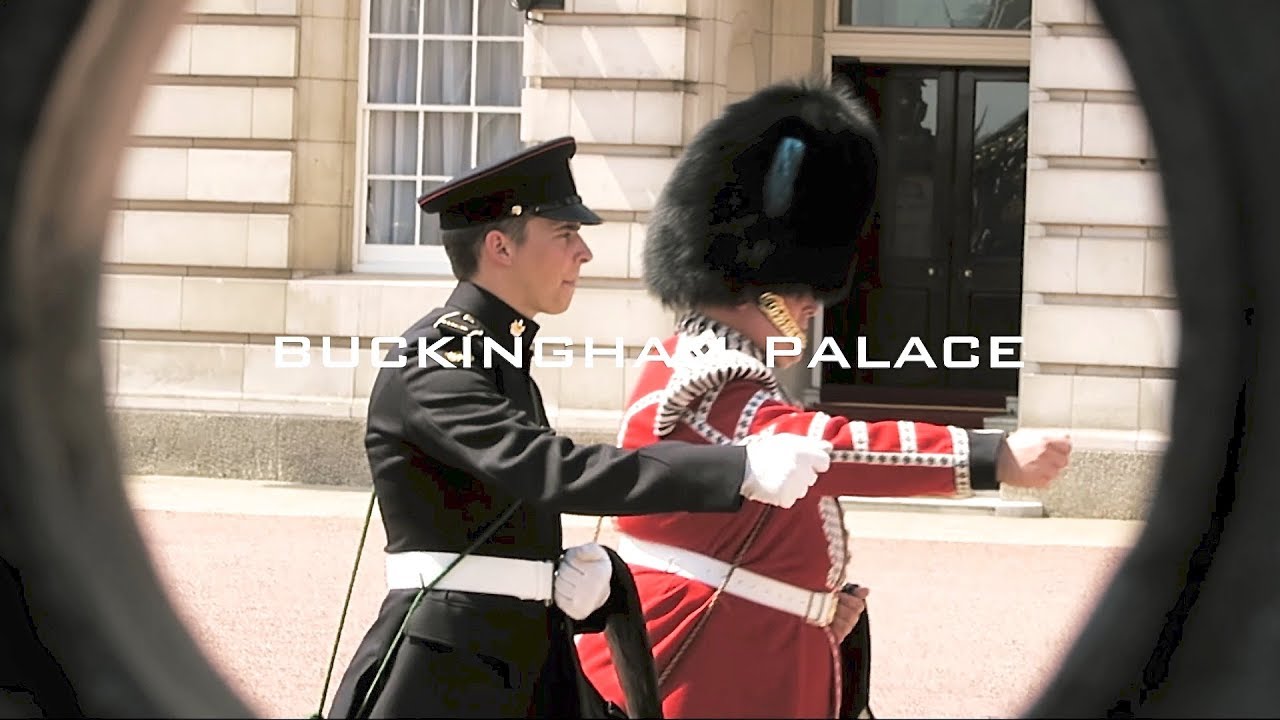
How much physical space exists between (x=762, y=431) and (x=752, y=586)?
1.17 ft

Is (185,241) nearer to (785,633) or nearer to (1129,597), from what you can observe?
(785,633)

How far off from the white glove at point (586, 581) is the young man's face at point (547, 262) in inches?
18.0

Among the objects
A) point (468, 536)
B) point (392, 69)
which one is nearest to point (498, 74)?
point (392, 69)

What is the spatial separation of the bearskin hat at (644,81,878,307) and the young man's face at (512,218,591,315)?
245 millimetres

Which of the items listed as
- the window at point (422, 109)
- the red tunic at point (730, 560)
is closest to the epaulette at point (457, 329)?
the red tunic at point (730, 560)

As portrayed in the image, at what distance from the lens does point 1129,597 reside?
1.30 metres

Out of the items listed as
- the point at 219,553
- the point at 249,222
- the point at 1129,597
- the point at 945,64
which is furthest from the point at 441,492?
the point at 945,64

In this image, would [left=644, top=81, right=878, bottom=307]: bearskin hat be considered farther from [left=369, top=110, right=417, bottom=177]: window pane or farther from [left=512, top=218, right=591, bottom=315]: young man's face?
[left=369, top=110, right=417, bottom=177]: window pane

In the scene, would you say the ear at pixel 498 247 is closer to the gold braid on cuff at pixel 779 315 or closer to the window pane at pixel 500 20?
the gold braid on cuff at pixel 779 315

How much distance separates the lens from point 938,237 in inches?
522

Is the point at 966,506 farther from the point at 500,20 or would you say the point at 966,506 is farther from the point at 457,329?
the point at 457,329

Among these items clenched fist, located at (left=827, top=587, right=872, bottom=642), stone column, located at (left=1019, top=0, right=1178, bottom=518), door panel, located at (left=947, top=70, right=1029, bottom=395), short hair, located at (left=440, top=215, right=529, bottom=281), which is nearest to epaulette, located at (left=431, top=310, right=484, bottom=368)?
short hair, located at (left=440, top=215, right=529, bottom=281)

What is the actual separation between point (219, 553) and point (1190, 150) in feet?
26.4

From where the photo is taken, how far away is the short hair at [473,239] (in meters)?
3.22
